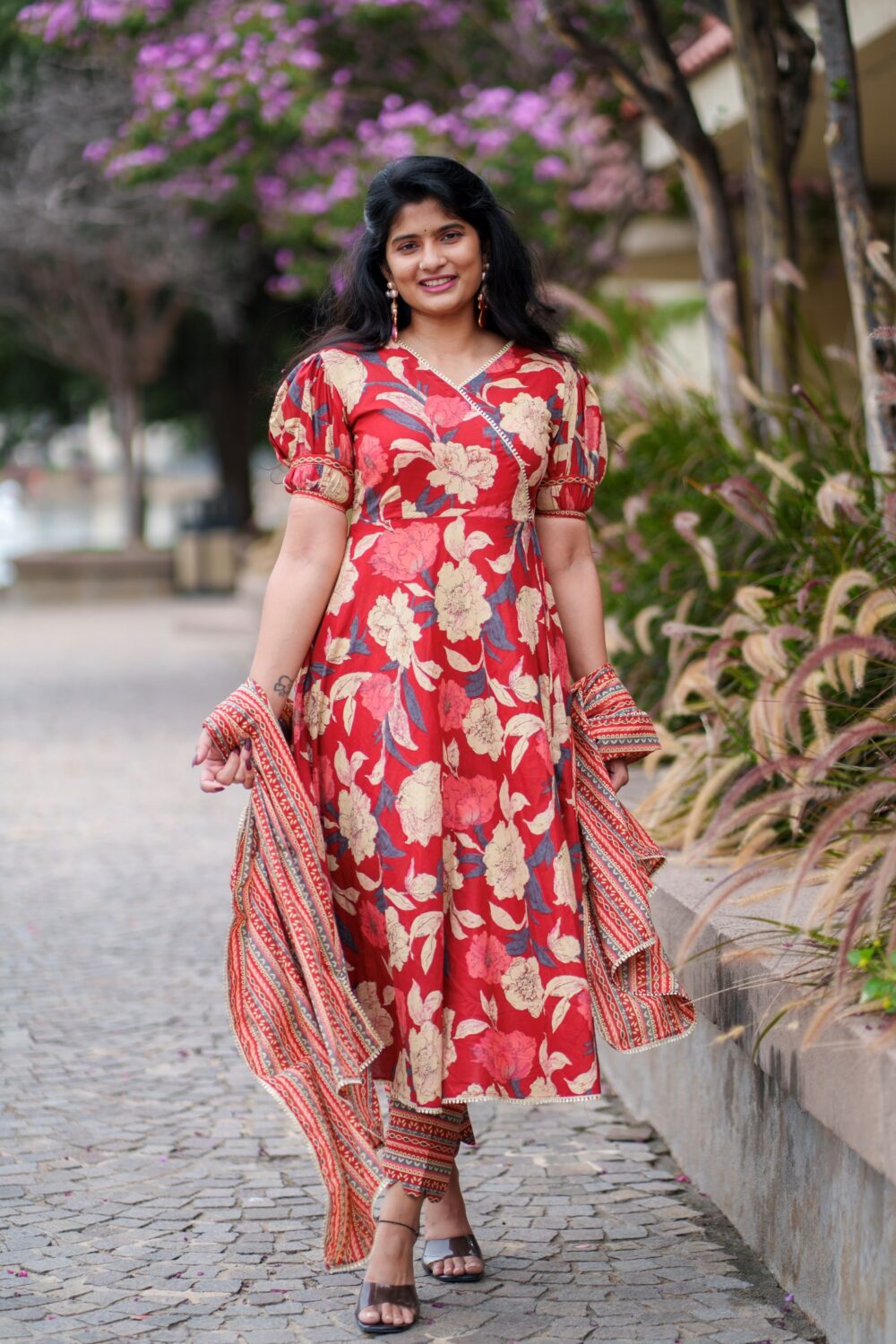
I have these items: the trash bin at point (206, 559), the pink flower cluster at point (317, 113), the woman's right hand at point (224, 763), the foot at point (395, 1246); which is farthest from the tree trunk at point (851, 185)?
the trash bin at point (206, 559)

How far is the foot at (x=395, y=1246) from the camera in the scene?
317 centimetres

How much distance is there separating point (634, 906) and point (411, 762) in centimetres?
49

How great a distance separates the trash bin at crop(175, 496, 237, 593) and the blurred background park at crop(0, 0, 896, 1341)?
2.2 inches

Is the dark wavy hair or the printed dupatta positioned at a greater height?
the dark wavy hair

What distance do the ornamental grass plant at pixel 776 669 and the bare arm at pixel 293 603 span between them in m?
0.81

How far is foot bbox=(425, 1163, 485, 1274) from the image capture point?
3.37 metres

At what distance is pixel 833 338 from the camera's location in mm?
14234

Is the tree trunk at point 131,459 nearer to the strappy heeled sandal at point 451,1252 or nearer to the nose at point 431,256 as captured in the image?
the nose at point 431,256

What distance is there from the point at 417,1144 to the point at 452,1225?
29 centimetres

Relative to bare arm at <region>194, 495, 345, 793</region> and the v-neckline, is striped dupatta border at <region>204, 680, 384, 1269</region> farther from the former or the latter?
the v-neckline

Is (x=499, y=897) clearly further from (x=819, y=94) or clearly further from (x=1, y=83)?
(x=1, y=83)

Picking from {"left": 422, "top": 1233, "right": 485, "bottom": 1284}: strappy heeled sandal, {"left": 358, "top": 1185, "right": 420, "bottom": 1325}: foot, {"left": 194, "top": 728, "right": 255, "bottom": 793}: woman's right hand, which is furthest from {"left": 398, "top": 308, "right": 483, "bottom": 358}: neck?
{"left": 422, "top": 1233, "right": 485, "bottom": 1284}: strappy heeled sandal

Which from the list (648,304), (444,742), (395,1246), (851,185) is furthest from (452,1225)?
(648,304)

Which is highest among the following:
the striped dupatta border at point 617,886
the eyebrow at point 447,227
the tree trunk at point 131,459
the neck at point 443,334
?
the tree trunk at point 131,459
